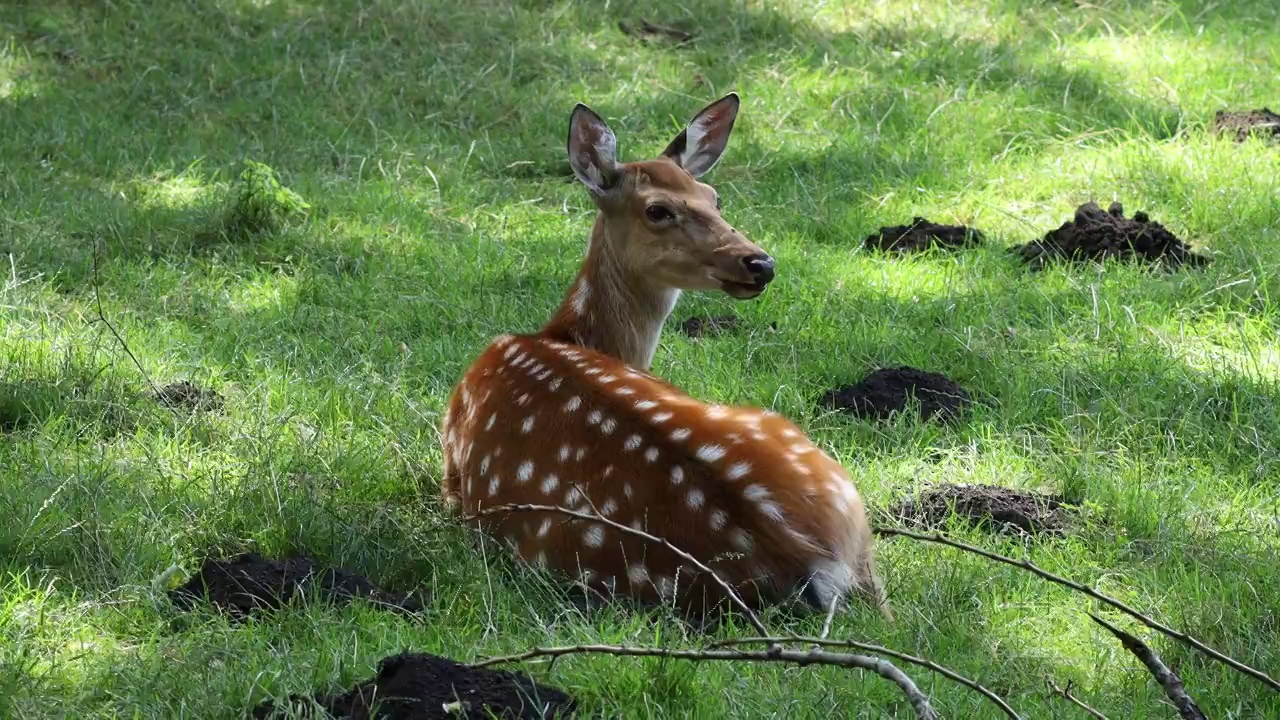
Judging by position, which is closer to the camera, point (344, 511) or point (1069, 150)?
point (344, 511)

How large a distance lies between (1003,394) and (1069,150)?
2700mm

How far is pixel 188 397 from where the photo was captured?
19.1ft

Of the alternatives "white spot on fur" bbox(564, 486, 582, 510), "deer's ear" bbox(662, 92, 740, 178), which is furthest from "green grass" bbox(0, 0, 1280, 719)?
"deer's ear" bbox(662, 92, 740, 178)

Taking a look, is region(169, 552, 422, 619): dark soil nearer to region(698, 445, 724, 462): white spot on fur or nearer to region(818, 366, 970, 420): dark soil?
region(698, 445, 724, 462): white spot on fur

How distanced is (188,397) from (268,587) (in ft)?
5.35

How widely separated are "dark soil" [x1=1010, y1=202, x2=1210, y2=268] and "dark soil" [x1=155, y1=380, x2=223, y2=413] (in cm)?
349

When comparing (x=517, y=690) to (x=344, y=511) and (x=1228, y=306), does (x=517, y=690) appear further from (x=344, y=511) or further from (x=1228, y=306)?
(x=1228, y=306)

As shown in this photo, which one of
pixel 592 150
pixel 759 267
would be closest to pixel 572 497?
pixel 759 267

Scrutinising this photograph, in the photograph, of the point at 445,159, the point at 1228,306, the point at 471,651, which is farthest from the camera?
the point at 445,159

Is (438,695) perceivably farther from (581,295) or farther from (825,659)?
(581,295)

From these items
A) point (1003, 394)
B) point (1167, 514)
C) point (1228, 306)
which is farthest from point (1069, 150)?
point (1167, 514)

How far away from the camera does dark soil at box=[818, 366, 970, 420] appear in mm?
5910

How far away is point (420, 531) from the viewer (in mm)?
4914

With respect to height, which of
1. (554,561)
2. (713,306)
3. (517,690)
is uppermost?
(517,690)
